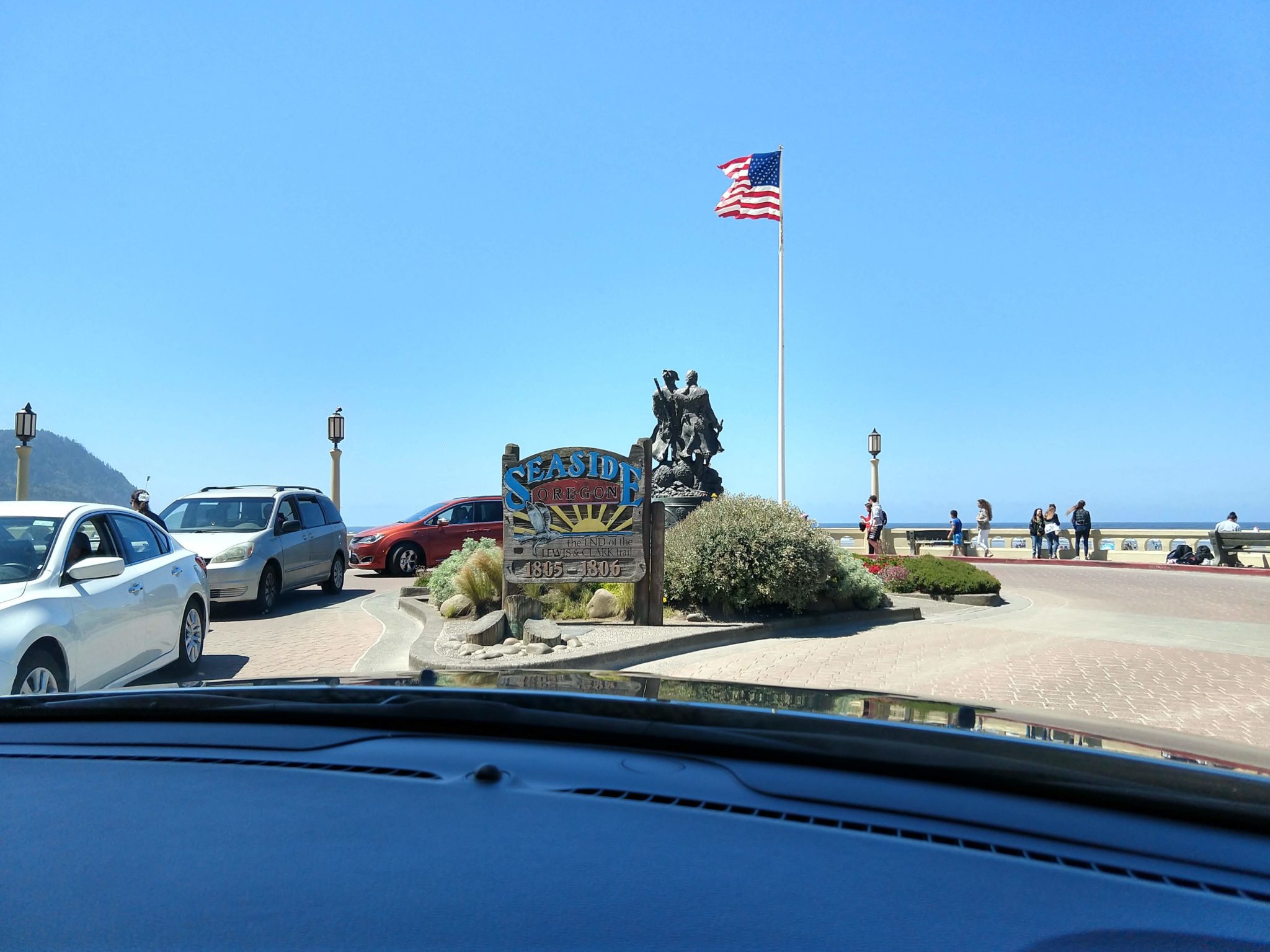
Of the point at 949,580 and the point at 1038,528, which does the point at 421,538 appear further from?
the point at 1038,528

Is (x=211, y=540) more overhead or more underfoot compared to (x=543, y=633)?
more overhead

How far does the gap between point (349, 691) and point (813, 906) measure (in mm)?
2045

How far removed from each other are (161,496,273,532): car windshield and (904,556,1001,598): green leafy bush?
403 inches

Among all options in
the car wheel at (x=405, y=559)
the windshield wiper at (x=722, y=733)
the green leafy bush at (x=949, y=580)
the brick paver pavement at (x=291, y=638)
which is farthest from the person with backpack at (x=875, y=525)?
the windshield wiper at (x=722, y=733)

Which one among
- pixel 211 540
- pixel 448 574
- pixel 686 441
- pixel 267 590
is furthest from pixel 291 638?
pixel 686 441

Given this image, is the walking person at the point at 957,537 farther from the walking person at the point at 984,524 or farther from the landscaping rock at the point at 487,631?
the landscaping rock at the point at 487,631

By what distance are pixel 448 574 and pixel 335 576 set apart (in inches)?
134

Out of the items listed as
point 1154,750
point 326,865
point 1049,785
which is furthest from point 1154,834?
point 326,865

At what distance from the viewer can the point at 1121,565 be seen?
25.7 m

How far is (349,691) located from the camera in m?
3.07

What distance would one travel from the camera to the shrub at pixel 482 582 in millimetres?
11328

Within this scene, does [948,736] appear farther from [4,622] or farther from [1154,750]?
[4,622]

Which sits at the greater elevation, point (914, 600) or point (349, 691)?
point (349, 691)

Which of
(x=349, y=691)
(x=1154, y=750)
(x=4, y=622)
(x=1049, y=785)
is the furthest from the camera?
(x=4, y=622)
